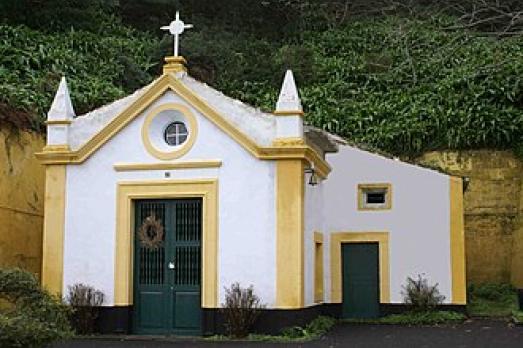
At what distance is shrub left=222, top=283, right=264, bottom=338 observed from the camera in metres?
15.4

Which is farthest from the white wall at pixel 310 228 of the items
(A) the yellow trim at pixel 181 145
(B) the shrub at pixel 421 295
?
(B) the shrub at pixel 421 295

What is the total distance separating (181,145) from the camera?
16.6 m

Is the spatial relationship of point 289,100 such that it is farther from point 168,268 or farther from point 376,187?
point 376,187

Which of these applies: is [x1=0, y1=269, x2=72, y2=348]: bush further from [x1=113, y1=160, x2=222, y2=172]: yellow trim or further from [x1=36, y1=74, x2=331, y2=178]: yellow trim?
[x1=36, y1=74, x2=331, y2=178]: yellow trim

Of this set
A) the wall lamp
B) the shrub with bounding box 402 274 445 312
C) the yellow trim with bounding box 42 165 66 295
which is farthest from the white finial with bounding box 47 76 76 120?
the shrub with bounding box 402 274 445 312

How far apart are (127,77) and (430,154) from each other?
1063cm

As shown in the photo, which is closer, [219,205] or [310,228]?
[219,205]

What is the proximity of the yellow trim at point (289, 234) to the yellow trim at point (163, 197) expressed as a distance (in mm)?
1273

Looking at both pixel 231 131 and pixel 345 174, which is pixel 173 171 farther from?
pixel 345 174

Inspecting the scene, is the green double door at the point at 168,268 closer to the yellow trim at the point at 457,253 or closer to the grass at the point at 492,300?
the yellow trim at the point at 457,253

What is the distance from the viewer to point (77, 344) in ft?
48.3

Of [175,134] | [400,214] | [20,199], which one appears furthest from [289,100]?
[20,199]

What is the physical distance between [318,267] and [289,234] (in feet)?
9.86

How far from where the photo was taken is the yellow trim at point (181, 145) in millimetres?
16500
